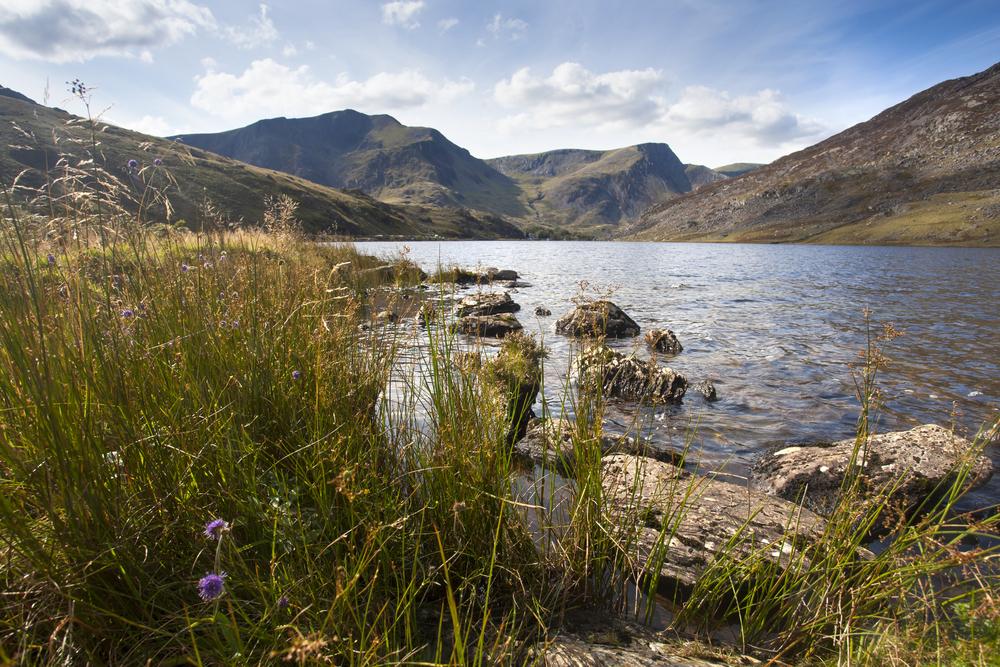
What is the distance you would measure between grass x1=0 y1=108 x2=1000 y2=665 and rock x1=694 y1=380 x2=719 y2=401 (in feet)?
15.8

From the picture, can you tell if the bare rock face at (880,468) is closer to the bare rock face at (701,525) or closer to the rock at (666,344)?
the bare rock face at (701,525)

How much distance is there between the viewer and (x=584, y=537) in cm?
252

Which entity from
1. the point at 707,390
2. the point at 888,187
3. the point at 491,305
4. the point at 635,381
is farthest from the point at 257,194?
the point at 888,187

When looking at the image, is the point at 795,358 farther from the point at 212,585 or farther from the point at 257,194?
the point at 257,194

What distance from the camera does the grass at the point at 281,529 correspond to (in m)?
1.58

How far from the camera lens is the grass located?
1.58 m

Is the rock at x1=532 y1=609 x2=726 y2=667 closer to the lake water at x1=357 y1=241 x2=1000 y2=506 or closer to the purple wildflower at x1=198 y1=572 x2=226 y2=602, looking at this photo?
the lake water at x1=357 y1=241 x2=1000 y2=506

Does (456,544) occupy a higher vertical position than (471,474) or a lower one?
lower

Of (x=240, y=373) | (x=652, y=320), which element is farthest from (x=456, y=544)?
(x=652, y=320)

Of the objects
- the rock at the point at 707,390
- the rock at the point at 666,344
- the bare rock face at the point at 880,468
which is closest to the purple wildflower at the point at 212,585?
the bare rock face at the point at 880,468

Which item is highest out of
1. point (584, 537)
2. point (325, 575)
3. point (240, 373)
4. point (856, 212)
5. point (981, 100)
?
point (981, 100)

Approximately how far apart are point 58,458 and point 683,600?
3270mm

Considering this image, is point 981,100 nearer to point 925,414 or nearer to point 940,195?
point 940,195

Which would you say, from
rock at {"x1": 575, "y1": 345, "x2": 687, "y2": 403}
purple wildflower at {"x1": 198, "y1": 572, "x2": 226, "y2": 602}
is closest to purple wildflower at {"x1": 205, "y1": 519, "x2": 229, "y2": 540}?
purple wildflower at {"x1": 198, "y1": 572, "x2": 226, "y2": 602}
